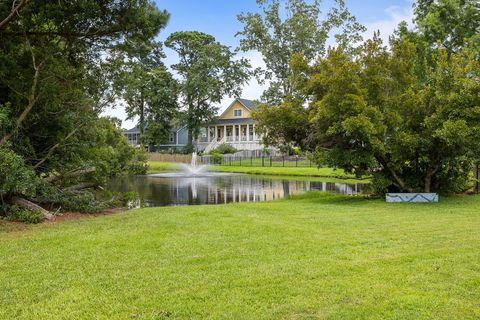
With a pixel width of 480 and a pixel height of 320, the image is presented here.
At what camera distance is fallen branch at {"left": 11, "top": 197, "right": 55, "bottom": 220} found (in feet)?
34.8

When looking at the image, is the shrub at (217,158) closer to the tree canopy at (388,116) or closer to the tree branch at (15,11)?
the tree canopy at (388,116)

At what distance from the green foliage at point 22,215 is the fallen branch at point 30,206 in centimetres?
18

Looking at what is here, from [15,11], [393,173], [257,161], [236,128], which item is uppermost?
[236,128]

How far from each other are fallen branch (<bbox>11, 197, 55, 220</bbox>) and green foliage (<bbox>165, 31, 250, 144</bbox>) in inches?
1587

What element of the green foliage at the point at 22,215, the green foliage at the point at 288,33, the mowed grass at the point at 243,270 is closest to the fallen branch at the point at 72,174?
the green foliage at the point at 22,215

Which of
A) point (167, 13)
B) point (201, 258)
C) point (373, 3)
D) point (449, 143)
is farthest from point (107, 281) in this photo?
point (373, 3)

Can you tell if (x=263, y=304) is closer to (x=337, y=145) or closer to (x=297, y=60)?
(x=337, y=145)

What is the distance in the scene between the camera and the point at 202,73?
51.5 meters

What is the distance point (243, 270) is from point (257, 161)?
39.7m

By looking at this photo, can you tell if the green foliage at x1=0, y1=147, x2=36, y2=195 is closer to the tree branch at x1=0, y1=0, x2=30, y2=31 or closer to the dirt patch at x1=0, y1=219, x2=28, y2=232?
the dirt patch at x1=0, y1=219, x2=28, y2=232

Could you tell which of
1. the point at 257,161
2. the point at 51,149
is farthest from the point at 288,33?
the point at 51,149

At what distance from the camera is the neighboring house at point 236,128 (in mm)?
53219

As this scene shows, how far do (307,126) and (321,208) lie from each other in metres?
4.17

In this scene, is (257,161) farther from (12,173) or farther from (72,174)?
(12,173)
